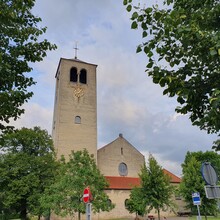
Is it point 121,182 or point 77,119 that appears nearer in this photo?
point 77,119

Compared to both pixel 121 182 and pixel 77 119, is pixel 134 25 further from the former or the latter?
pixel 121 182

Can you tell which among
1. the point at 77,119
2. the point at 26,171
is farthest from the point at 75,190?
the point at 77,119

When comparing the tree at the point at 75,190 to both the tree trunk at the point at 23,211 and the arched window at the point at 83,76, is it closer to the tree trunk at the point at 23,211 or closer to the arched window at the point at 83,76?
the tree trunk at the point at 23,211

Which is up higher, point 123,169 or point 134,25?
point 123,169

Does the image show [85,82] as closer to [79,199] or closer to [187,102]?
[79,199]

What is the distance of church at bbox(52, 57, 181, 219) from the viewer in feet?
121

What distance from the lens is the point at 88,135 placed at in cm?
3822

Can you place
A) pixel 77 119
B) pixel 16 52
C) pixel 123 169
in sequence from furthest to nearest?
pixel 123 169, pixel 77 119, pixel 16 52

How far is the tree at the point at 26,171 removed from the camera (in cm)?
Answer: 2778

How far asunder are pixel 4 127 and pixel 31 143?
84.0 ft

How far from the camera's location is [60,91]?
39.4 metres

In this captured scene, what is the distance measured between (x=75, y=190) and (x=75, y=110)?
19.2 metres

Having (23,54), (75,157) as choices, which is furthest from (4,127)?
(75,157)

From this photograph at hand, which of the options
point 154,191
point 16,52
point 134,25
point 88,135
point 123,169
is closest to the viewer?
point 134,25
